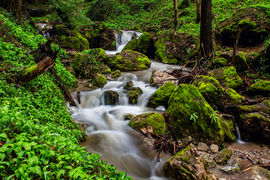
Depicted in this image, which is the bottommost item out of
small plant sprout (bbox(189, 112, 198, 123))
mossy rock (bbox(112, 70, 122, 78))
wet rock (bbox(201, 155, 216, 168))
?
wet rock (bbox(201, 155, 216, 168))

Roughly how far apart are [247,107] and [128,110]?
16.0ft

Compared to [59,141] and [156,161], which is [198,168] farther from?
[59,141]

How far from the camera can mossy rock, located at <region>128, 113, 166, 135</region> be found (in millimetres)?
5711

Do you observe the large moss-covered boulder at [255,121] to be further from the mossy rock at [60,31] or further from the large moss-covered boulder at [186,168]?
the mossy rock at [60,31]

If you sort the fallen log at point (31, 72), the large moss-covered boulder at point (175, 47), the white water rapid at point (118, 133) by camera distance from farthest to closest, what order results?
the large moss-covered boulder at point (175, 47)
the white water rapid at point (118, 133)
the fallen log at point (31, 72)

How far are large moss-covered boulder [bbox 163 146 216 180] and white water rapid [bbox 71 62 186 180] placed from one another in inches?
20.0

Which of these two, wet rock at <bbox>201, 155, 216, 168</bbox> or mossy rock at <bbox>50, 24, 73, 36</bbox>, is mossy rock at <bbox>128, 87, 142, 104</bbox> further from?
mossy rock at <bbox>50, 24, 73, 36</bbox>

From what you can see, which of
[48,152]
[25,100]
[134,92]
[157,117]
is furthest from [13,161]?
[134,92]

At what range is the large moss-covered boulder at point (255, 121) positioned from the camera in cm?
512

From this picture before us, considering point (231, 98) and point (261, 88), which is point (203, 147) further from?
point (261, 88)

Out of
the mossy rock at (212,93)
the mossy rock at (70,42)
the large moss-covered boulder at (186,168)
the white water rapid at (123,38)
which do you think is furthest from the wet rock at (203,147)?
the white water rapid at (123,38)

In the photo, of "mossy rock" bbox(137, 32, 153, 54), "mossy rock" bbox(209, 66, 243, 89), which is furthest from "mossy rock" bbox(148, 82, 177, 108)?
"mossy rock" bbox(137, 32, 153, 54)

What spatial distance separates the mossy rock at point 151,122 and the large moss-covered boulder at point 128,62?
21.2 ft

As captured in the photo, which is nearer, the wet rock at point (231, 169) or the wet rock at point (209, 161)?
the wet rock at point (231, 169)
